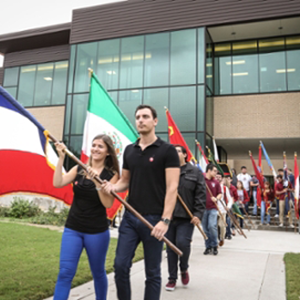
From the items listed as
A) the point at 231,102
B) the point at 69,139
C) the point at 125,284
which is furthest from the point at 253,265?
the point at 69,139

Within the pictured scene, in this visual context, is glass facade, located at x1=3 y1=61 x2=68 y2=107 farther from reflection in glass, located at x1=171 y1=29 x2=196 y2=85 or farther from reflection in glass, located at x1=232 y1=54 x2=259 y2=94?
reflection in glass, located at x1=232 y1=54 x2=259 y2=94

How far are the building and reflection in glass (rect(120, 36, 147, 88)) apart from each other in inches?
2.2

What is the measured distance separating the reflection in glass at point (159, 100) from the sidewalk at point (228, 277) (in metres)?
9.65

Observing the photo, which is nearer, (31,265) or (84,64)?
(31,265)

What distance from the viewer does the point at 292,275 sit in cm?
543

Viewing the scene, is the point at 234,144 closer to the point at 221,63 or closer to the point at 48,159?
the point at 221,63

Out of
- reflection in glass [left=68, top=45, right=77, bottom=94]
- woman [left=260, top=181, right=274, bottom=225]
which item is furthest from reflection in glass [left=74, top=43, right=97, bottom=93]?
woman [left=260, top=181, right=274, bottom=225]

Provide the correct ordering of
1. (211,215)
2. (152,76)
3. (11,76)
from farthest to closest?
(11,76) < (152,76) < (211,215)

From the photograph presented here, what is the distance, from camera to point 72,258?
10.6ft

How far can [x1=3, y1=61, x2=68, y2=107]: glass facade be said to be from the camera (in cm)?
2211

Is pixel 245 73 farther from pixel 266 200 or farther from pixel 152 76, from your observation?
pixel 266 200

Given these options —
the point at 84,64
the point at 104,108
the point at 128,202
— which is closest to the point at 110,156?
the point at 128,202

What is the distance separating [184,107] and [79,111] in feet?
20.5

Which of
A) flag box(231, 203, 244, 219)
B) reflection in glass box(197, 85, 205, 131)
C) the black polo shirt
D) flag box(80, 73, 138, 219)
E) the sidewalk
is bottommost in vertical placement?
the sidewalk
